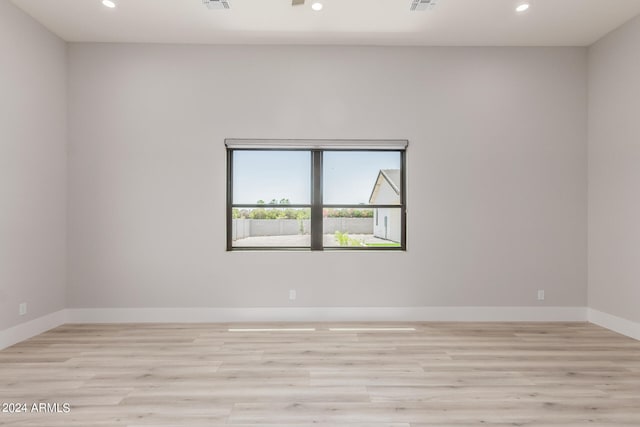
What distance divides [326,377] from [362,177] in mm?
2435

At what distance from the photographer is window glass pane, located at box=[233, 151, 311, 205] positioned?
4.45 meters

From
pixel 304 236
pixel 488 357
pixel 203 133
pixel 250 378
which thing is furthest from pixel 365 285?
pixel 203 133

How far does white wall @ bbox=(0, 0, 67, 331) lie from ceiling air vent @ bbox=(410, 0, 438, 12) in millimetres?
3818

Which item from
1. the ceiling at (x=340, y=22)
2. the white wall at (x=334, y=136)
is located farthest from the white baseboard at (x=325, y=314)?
the ceiling at (x=340, y=22)

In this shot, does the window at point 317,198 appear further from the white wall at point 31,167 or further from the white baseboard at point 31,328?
the white baseboard at point 31,328

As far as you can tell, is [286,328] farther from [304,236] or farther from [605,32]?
[605,32]

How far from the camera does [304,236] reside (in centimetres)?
451

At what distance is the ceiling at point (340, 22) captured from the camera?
3547 mm

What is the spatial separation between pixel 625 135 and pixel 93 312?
20.3 ft

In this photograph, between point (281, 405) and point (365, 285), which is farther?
point (365, 285)

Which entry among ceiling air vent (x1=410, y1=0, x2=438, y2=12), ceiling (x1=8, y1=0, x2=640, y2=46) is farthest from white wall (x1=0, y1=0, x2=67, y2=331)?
ceiling air vent (x1=410, y1=0, x2=438, y2=12)

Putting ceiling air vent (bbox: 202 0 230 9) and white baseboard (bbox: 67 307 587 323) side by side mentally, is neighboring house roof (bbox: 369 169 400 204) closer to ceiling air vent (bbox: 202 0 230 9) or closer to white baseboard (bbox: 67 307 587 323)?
white baseboard (bbox: 67 307 587 323)

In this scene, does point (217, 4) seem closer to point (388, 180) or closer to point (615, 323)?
point (388, 180)

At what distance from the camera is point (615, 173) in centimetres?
402
